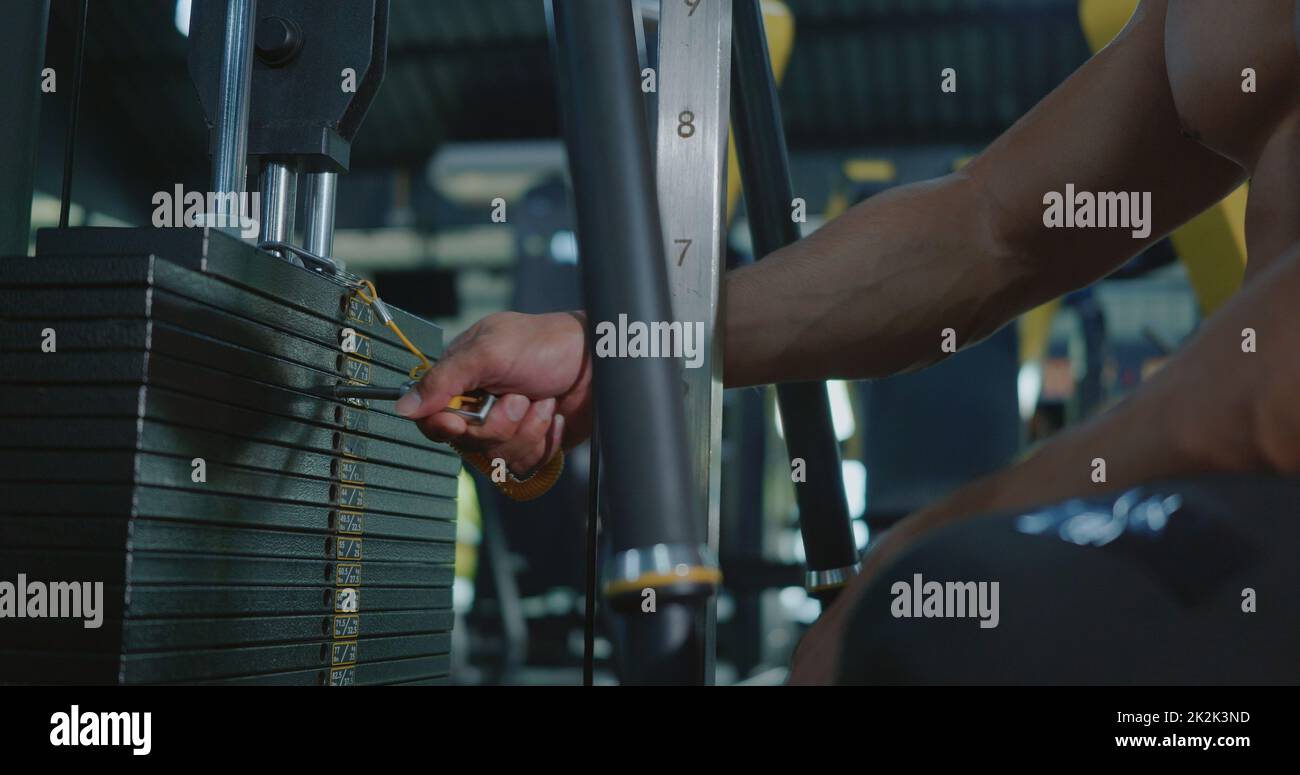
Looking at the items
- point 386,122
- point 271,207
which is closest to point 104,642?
point 271,207

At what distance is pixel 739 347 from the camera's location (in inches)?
26.7

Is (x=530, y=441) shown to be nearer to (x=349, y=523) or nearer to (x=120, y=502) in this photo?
(x=349, y=523)

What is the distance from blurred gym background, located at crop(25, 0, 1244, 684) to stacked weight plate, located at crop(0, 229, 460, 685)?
2.53 m

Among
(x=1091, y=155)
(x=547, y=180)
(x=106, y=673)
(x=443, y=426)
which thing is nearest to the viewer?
(x=106, y=673)

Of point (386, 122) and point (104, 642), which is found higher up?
point (386, 122)

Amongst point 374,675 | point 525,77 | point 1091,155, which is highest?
point 525,77

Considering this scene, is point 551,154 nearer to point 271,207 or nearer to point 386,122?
point 386,122

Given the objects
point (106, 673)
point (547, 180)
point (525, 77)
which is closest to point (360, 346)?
point (106, 673)

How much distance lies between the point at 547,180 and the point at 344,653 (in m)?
4.71

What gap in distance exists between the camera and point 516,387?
62 cm

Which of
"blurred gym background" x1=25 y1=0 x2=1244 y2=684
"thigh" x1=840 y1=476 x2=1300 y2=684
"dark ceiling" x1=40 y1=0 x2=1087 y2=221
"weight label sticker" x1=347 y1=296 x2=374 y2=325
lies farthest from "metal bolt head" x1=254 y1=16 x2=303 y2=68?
"dark ceiling" x1=40 y1=0 x2=1087 y2=221

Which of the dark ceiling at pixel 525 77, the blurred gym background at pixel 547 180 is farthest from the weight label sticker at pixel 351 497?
the dark ceiling at pixel 525 77

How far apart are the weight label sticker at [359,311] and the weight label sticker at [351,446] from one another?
7cm
